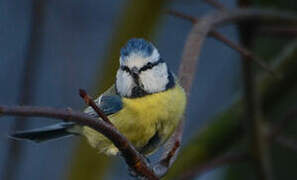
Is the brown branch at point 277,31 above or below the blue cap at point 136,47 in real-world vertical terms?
below

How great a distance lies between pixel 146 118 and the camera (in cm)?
110

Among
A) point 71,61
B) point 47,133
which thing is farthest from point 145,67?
point 71,61

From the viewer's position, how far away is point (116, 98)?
116 centimetres

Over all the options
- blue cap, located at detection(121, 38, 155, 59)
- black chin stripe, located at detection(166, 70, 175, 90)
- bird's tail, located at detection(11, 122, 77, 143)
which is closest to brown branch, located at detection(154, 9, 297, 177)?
black chin stripe, located at detection(166, 70, 175, 90)

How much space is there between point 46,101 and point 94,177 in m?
0.84

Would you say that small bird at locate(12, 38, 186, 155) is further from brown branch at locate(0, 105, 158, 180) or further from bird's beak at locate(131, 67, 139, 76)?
brown branch at locate(0, 105, 158, 180)

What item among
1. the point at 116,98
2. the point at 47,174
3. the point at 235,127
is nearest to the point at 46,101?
the point at 47,174

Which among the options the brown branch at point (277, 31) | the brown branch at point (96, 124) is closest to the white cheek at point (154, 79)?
the brown branch at point (96, 124)

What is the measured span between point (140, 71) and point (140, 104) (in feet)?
0.25

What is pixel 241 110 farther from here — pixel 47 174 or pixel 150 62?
pixel 47 174

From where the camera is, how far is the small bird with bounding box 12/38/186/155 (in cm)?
110

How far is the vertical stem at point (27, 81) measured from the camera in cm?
123

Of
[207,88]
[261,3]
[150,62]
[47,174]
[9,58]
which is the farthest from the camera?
[207,88]

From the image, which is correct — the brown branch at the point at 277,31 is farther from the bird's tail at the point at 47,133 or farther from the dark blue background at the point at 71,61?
the bird's tail at the point at 47,133
